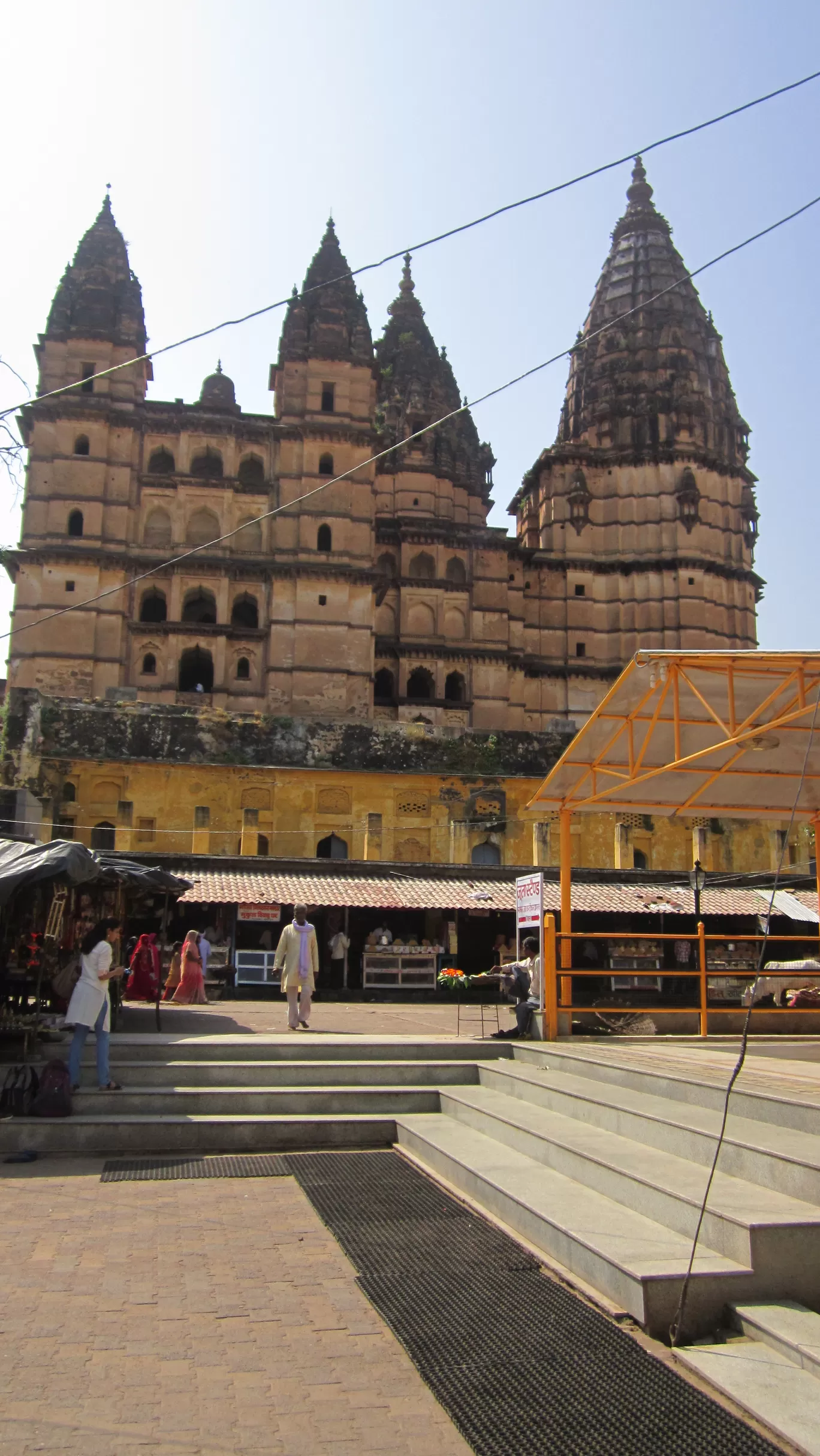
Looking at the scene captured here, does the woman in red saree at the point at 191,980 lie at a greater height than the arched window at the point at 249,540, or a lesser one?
lesser

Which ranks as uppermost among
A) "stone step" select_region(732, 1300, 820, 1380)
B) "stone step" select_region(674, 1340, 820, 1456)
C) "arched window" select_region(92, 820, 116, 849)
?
"arched window" select_region(92, 820, 116, 849)

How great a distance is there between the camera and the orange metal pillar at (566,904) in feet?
33.8

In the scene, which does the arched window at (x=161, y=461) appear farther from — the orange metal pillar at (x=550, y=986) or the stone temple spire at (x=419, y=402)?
the orange metal pillar at (x=550, y=986)

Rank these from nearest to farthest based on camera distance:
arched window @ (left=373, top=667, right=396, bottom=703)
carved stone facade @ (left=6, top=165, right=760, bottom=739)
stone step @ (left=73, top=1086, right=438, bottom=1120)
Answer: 1. stone step @ (left=73, top=1086, right=438, bottom=1120)
2. carved stone facade @ (left=6, top=165, right=760, bottom=739)
3. arched window @ (left=373, top=667, right=396, bottom=703)

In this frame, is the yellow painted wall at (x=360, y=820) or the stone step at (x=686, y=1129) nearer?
the stone step at (x=686, y=1129)

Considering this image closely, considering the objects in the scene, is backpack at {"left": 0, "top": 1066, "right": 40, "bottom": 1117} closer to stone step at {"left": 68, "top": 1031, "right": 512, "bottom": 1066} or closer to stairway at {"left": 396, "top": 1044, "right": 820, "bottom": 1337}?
stone step at {"left": 68, "top": 1031, "right": 512, "bottom": 1066}

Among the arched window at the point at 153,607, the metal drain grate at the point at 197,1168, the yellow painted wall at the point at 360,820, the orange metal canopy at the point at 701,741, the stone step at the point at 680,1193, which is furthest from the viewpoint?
the arched window at the point at 153,607

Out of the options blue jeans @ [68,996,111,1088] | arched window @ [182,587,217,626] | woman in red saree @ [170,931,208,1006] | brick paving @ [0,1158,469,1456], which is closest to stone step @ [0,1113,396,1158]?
blue jeans @ [68,996,111,1088]

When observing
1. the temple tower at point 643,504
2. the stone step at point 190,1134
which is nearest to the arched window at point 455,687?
the temple tower at point 643,504

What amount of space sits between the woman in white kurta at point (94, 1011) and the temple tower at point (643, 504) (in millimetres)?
35456

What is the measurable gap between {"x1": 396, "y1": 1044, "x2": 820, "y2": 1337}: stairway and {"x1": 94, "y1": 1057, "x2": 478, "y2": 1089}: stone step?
0.71m

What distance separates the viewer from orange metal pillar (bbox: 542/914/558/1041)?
978cm

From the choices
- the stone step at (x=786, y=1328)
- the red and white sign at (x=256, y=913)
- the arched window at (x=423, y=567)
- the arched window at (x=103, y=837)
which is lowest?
the stone step at (x=786, y=1328)

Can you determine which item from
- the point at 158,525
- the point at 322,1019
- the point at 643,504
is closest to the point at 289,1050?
the point at 322,1019
